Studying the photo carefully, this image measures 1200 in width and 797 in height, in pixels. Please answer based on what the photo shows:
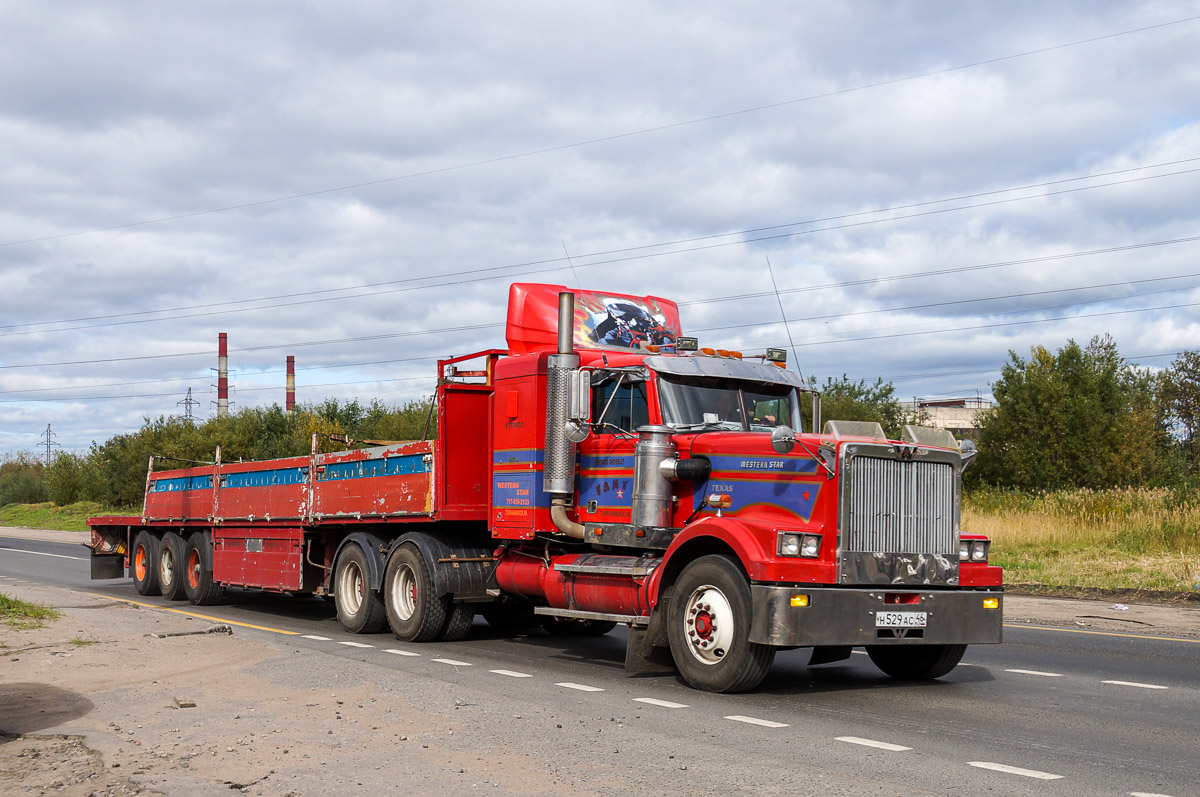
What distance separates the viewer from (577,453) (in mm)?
11945

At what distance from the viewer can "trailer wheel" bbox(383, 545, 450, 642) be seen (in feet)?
43.7

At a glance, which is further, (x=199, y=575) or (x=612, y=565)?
(x=199, y=575)

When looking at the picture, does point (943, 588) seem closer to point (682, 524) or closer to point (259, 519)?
point (682, 524)

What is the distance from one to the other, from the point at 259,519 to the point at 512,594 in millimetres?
5843

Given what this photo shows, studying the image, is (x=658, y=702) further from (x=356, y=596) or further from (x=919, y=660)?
(x=356, y=596)

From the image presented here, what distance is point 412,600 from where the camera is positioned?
1387 centimetres

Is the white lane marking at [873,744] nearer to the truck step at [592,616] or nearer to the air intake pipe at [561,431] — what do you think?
the truck step at [592,616]

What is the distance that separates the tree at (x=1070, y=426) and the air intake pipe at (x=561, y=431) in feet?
133

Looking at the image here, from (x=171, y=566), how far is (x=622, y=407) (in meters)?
12.3

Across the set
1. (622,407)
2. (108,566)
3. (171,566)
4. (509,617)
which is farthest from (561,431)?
(108,566)

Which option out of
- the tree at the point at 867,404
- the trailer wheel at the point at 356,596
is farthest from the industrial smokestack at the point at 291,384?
the trailer wheel at the point at 356,596

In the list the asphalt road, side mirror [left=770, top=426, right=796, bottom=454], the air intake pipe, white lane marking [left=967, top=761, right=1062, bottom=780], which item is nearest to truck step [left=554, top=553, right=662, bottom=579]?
the air intake pipe

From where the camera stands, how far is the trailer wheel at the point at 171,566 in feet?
66.0

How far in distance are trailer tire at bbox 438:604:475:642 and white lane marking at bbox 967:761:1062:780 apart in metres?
7.58
